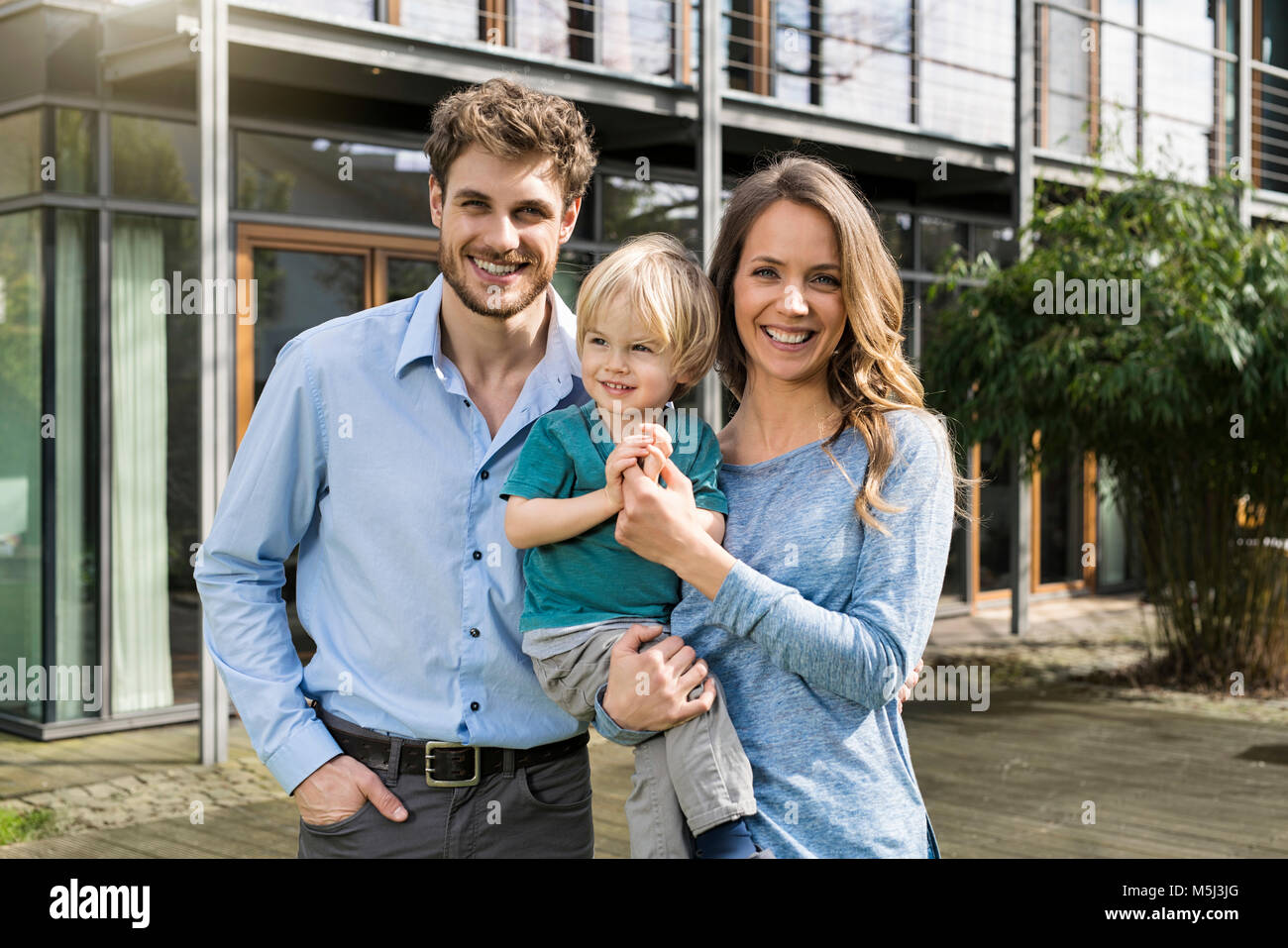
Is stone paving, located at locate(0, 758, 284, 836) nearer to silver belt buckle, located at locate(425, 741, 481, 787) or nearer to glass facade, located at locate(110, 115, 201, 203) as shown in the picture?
glass facade, located at locate(110, 115, 201, 203)

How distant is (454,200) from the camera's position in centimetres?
244

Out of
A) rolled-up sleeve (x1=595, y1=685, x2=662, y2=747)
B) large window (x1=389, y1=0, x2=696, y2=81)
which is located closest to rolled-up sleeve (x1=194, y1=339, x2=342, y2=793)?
rolled-up sleeve (x1=595, y1=685, x2=662, y2=747)

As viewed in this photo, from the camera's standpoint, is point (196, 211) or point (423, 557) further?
point (196, 211)

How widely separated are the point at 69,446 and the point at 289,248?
1723mm

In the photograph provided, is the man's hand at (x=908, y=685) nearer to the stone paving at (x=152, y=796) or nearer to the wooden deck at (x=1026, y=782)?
the wooden deck at (x=1026, y=782)

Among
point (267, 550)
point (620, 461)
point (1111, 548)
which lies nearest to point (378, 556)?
point (267, 550)

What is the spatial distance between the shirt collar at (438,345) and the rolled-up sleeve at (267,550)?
0.20m

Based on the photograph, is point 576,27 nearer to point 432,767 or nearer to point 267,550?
point 267,550

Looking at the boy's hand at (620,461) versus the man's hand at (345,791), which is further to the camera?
the man's hand at (345,791)

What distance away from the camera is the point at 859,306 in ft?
7.02

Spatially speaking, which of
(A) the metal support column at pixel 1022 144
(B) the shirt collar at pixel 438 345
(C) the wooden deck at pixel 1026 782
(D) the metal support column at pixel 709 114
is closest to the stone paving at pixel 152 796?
(C) the wooden deck at pixel 1026 782

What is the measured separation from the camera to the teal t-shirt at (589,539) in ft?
7.31

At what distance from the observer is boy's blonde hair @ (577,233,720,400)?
2.21 m

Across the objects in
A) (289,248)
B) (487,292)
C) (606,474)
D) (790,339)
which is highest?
(289,248)
